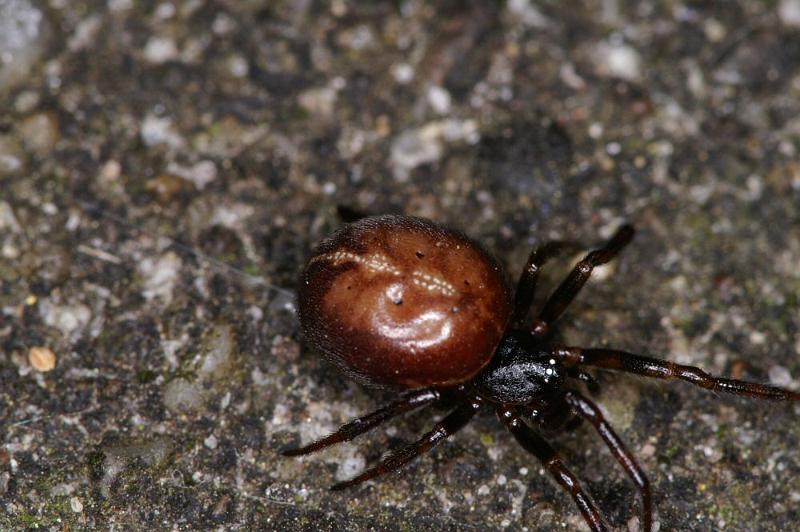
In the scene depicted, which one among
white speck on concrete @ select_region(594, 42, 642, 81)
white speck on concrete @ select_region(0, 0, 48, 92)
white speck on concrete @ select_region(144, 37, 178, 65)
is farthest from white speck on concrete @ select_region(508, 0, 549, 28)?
white speck on concrete @ select_region(0, 0, 48, 92)

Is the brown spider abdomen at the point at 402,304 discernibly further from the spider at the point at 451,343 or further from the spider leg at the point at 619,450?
the spider leg at the point at 619,450

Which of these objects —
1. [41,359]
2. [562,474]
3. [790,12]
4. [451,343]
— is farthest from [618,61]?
[41,359]

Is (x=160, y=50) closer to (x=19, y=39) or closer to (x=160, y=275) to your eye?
(x=19, y=39)

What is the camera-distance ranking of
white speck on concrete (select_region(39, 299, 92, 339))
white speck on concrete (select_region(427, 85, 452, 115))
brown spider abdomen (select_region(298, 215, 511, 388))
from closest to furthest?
brown spider abdomen (select_region(298, 215, 511, 388)), white speck on concrete (select_region(39, 299, 92, 339)), white speck on concrete (select_region(427, 85, 452, 115))

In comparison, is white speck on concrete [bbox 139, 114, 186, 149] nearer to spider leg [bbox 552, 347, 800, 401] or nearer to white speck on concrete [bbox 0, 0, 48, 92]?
white speck on concrete [bbox 0, 0, 48, 92]

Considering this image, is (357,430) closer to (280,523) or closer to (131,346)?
(280,523)

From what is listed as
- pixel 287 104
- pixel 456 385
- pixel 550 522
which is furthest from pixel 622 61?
pixel 550 522
